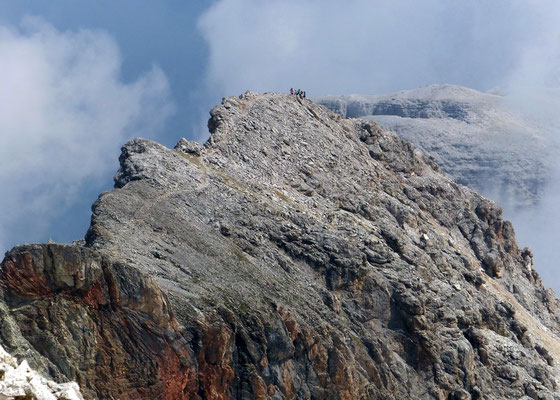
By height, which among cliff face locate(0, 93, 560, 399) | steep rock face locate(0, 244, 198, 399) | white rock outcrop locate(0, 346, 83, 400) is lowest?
white rock outcrop locate(0, 346, 83, 400)

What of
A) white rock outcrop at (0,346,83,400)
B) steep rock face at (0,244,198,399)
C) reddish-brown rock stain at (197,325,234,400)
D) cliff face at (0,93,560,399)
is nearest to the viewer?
white rock outcrop at (0,346,83,400)

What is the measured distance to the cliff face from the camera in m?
65.4

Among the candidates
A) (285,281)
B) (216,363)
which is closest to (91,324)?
(216,363)

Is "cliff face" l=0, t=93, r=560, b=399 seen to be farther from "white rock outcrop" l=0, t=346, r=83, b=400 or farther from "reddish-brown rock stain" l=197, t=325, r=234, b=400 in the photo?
"white rock outcrop" l=0, t=346, r=83, b=400

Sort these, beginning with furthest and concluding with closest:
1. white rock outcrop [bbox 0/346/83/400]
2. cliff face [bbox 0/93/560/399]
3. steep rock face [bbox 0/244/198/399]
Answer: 1. cliff face [bbox 0/93/560/399]
2. steep rock face [bbox 0/244/198/399]
3. white rock outcrop [bbox 0/346/83/400]

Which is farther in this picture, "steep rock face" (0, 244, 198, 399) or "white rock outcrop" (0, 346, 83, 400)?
"steep rock face" (0, 244, 198, 399)

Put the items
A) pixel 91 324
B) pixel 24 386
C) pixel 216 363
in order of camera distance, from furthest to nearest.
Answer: pixel 216 363 < pixel 91 324 < pixel 24 386

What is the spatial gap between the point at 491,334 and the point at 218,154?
37.7m

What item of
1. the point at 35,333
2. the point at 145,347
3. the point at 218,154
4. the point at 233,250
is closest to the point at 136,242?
the point at 233,250

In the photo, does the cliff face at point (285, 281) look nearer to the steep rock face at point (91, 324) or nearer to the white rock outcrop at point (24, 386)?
the steep rock face at point (91, 324)

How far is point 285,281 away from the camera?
95.4 meters

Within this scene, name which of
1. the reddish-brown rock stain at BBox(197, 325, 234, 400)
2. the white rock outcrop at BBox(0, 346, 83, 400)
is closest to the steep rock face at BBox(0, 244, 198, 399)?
the reddish-brown rock stain at BBox(197, 325, 234, 400)

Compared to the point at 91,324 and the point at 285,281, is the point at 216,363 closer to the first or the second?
the point at 91,324

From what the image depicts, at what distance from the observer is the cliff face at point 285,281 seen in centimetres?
6538
